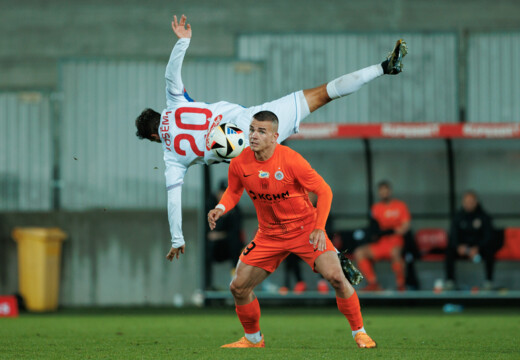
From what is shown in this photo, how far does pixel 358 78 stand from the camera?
7344 millimetres

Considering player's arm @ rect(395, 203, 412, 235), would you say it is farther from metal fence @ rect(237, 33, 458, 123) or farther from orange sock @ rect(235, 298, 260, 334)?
orange sock @ rect(235, 298, 260, 334)

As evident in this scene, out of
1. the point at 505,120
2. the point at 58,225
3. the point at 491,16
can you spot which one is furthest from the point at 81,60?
the point at 491,16

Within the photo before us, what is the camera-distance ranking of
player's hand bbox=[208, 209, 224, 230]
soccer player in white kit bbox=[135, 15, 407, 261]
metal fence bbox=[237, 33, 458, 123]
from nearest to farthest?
Answer: player's hand bbox=[208, 209, 224, 230] < soccer player in white kit bbox=[135, 15, 407, 261] < metal fence bbox=[237, 33, 458, 123]

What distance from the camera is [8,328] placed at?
391 inches

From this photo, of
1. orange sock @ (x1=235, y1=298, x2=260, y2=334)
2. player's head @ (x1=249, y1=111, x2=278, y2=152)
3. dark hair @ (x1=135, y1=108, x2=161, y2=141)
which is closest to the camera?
player's head @ (x1=249, y1=111, x2=278, y2=152)

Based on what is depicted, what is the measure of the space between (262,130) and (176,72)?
1.15 m

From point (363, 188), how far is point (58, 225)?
17.4 feet

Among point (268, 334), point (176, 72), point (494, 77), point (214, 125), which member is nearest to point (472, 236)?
point (494, 77)

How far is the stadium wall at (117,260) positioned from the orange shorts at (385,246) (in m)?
3.22

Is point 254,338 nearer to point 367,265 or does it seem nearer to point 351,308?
point 351,308

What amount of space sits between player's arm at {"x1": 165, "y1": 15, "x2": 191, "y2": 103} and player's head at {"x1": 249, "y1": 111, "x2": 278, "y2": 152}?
3.29 ft

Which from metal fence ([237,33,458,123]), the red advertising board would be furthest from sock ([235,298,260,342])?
metal fence ([237,33,458,123])

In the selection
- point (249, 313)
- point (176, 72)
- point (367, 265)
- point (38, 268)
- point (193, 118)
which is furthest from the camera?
point (38, 268)

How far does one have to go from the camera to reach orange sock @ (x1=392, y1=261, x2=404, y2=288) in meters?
13.2
